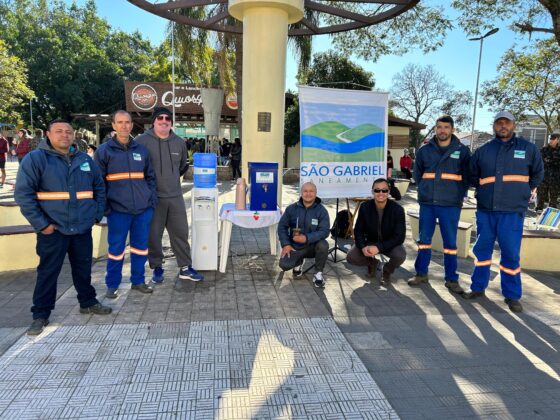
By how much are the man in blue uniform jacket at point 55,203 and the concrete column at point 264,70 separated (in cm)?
270

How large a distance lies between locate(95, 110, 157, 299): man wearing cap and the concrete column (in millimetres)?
2001

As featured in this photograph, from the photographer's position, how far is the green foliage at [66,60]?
34.9 meters

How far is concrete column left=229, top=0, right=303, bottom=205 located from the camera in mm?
5699

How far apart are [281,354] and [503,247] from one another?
2728 millimetres

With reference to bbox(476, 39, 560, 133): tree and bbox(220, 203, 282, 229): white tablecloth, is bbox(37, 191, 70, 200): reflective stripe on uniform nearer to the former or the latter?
bbox(220, 203, 282, 229): white tablecloth

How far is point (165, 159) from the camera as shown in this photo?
4605 millimetres

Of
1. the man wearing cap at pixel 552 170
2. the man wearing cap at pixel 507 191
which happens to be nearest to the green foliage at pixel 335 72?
the man wearing cap at pixel 552 170

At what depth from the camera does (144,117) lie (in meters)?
23.4

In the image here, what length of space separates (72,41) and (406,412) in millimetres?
42844

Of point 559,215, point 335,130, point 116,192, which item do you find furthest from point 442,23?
point 116,192

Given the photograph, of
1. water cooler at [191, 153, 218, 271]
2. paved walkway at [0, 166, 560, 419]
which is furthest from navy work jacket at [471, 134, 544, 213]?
water cooler at [191, 153, 218, 271]

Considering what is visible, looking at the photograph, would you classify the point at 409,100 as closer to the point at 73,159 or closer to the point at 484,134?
the point at 484,134

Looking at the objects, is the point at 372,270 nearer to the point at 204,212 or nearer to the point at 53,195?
the point at 204,212

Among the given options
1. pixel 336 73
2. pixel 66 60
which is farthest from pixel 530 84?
pixel 66 60
